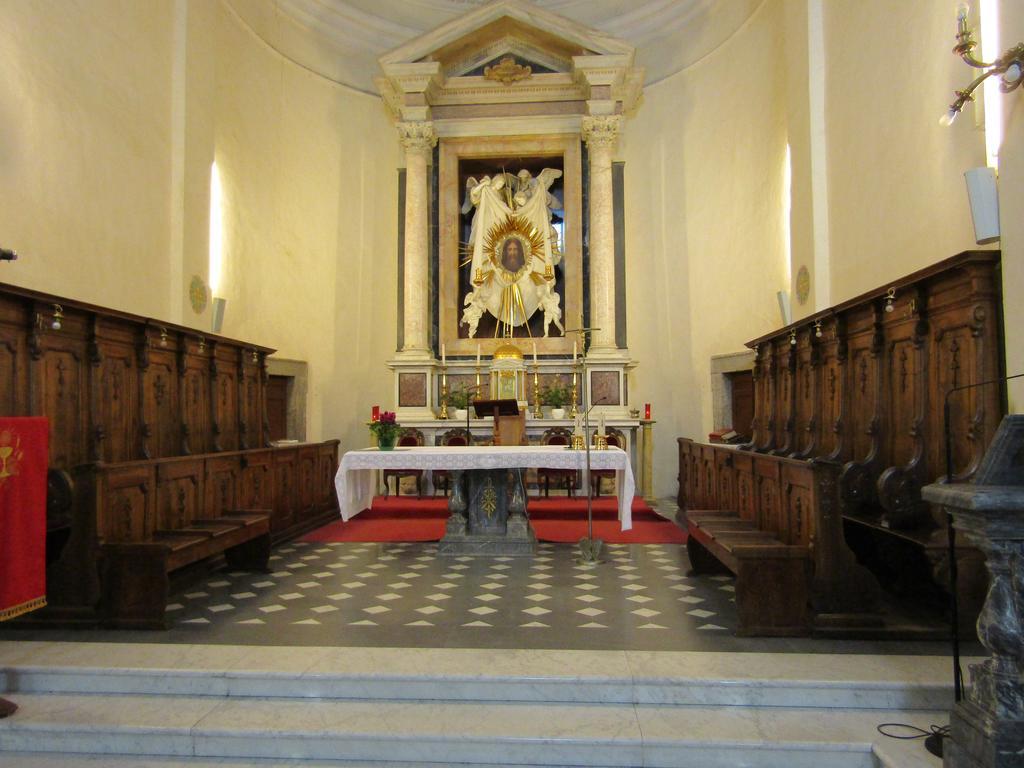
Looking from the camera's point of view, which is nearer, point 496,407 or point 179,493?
point 179,493

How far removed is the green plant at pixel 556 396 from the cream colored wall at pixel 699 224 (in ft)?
4.39

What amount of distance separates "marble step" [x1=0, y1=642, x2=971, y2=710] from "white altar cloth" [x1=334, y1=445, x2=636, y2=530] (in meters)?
2.55

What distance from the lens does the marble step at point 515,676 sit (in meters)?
3.64

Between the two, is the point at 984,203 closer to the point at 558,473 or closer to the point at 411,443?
the point at 558,473

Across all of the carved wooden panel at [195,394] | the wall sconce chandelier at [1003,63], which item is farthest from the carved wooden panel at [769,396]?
the carved wooden panel at [195,394]

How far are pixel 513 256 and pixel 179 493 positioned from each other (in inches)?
296

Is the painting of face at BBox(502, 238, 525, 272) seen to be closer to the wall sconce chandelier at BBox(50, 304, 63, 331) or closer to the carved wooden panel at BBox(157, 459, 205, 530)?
the carved wooden panel at BBox(157, 459, 205, 530)

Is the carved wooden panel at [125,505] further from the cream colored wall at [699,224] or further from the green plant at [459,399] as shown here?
the cream colored wall at [699,224]

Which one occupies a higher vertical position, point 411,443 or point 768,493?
point 411,443

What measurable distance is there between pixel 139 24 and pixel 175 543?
19.7 ft

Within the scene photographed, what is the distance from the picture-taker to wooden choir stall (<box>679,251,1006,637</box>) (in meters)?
4.36

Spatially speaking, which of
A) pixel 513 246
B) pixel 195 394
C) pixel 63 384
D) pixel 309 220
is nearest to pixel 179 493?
pixel 63 384

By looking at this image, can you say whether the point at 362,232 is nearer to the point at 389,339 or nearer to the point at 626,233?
the point at 389,339

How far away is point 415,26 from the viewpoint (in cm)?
1323
